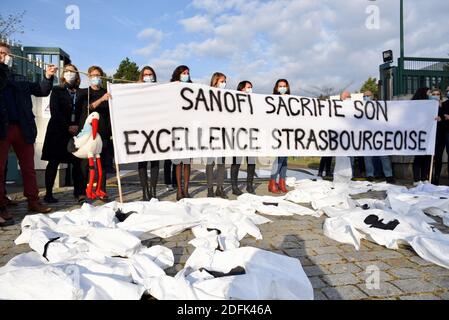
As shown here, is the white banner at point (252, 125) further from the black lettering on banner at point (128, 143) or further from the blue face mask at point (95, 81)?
the blue face mask at point (95, 81)

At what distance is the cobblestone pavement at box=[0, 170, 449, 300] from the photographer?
221cm

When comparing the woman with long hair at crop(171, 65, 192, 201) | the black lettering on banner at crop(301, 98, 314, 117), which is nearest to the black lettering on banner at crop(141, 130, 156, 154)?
the woman with long hair at crop(171, 65, 192, 201)

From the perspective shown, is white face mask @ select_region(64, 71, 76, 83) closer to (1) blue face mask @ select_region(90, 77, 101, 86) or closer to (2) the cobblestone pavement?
(1) blue face mask @ select_region(90, 77, 101, 86)

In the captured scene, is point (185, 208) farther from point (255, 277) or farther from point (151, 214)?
point (255, 277)

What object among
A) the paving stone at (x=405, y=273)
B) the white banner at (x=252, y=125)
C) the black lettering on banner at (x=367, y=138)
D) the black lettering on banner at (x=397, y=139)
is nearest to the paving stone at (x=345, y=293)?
the paving stone at (x=405, y=273)

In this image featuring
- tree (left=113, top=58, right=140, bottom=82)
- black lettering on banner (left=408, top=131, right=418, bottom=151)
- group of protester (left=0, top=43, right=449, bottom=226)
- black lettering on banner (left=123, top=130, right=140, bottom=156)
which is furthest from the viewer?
tree (left=113, top=58, right=140, bottom=82)

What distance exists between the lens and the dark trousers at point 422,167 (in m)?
7.34

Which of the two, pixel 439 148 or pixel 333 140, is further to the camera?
pixel 439 148

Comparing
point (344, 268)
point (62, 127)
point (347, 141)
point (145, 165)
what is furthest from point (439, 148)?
point (62, 127)

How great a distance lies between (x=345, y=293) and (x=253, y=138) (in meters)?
3.78

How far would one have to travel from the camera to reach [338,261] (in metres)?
2.78

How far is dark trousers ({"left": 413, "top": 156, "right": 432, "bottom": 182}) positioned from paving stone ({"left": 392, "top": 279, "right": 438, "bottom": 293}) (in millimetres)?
5741

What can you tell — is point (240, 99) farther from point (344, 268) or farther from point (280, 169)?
point (344, 268)
